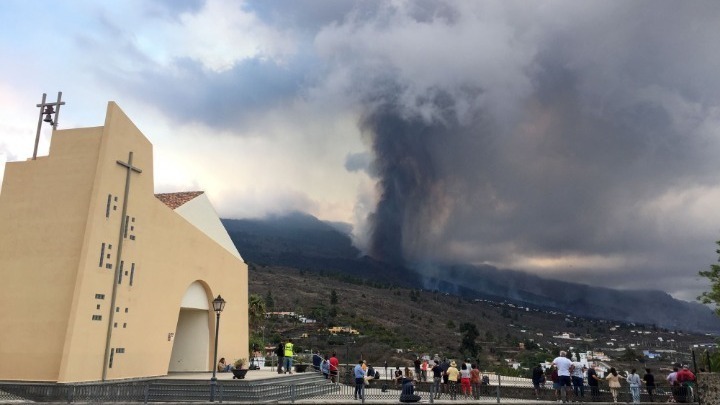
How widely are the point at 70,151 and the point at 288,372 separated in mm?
14165

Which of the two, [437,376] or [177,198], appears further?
[177,198]

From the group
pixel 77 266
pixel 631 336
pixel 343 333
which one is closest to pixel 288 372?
pixel 77 266

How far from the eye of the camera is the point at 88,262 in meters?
17.4

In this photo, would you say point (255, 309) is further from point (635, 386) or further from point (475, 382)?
point (635, 386)

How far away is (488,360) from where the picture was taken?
6200 centimetres

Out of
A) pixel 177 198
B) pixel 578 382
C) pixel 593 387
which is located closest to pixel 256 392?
pixel 578 382

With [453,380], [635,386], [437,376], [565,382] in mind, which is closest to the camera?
[635,386]

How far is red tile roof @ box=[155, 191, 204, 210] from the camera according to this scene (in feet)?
86.7

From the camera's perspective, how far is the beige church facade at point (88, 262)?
17.0 metres

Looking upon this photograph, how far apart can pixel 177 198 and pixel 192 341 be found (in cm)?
828

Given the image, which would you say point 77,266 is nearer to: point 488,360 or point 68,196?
point 68,196

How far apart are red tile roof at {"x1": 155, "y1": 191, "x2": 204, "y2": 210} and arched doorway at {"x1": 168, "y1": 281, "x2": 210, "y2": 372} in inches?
205

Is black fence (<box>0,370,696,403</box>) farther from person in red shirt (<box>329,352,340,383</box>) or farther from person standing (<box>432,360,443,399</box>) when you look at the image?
person in red shirt (<box>329,352,340,383</box>)

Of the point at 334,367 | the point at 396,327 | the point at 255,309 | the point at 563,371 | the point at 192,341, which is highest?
the point at 255,309
